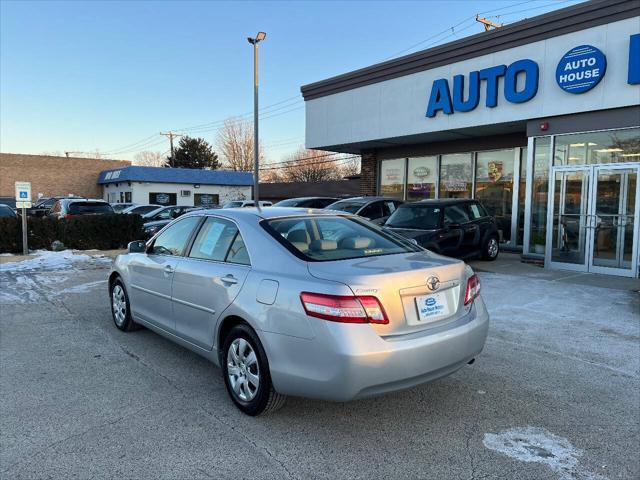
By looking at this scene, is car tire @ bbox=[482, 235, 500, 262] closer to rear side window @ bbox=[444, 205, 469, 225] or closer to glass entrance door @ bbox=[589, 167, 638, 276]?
rear side window @ bbox=[444, 205, 469, 225]

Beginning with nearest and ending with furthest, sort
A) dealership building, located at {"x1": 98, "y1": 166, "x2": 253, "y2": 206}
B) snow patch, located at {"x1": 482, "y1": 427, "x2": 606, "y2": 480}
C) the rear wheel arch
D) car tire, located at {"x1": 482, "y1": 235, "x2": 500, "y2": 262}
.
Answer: snow patch, located at {"x1": 482, "y1": 427, "x2": 606, "y2": 480} → the rear wheel arch → car tire, located at {"x1": 482, "y1": 235, "x2": 500, "y2": 262} → dealership building, located at {"x1": 98, "y1": 166, "x2": 253, "y2": 206}

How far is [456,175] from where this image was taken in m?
15.6

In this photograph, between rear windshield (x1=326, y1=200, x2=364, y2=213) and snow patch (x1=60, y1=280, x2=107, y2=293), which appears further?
rear windshield (x1=326, y1=200, x2=364, y2=213)

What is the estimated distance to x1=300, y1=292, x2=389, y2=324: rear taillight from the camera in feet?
10.2

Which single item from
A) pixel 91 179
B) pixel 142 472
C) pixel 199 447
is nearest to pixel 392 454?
pixel 199 447

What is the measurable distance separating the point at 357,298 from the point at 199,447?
4.71 feet

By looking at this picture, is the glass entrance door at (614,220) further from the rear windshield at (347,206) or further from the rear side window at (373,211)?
the rear windshield at (347,206)

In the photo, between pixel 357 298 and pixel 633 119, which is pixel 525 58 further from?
pixel 357 298

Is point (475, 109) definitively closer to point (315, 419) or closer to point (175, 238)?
point (175, 238)

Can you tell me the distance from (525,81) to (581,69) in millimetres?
1284

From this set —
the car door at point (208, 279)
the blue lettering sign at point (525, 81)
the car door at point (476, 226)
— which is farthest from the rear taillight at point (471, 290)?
the blue lettering sign at point (525, 81)

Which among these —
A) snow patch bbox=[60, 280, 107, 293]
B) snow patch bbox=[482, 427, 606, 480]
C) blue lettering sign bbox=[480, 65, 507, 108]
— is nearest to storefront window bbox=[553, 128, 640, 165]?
blue lettering sign bbox=[480, 65, 507, 108]

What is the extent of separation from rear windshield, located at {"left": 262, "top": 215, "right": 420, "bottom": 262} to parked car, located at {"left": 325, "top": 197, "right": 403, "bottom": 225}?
321 inches

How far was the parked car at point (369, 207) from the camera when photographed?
42.0 ft
